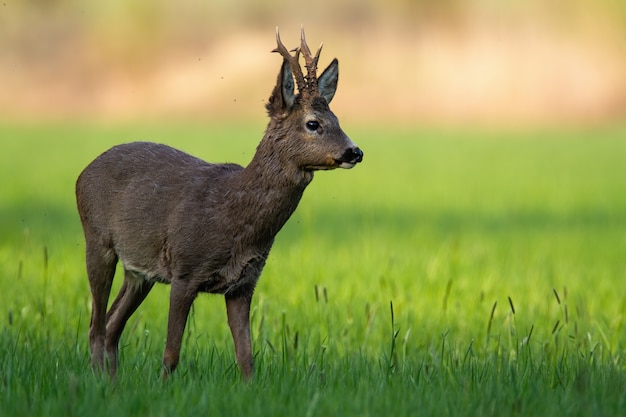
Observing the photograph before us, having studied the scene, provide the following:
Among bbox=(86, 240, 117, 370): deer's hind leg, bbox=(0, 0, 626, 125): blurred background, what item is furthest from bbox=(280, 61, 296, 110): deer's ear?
bbox=(0, 0, 626, 125): blurred background

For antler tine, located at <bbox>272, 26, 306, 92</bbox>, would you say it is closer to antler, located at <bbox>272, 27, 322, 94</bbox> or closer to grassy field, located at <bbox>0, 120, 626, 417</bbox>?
antler, located at <bbox>272, 27, 322, 94</bbox>

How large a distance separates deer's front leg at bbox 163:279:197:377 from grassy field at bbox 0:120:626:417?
102mm

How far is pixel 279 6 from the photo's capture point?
6669 cm

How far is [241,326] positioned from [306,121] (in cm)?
124

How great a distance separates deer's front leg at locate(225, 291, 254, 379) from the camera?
6180mm

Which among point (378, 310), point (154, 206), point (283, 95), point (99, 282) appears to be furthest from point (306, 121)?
point (378, 310)

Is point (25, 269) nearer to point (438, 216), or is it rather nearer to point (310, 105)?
point (310, 105)

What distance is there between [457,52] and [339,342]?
58330mm

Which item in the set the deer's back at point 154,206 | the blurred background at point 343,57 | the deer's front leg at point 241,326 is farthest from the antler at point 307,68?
the blurred background at point 343,57

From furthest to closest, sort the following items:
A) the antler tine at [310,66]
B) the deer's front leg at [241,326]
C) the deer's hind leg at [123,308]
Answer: the deer's hind leg at [123,308] < the deer's front leg at [241,326] < the antler tine at [310,66]

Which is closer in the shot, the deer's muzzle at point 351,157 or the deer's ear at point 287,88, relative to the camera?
the deer's muzzle at point 351,157

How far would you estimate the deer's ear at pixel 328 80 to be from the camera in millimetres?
6047

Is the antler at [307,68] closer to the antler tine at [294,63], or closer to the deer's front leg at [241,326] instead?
the antler tine at [294,63]

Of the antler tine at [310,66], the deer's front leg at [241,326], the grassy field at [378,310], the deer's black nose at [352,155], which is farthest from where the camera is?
the deer's front leg at [241,326]
